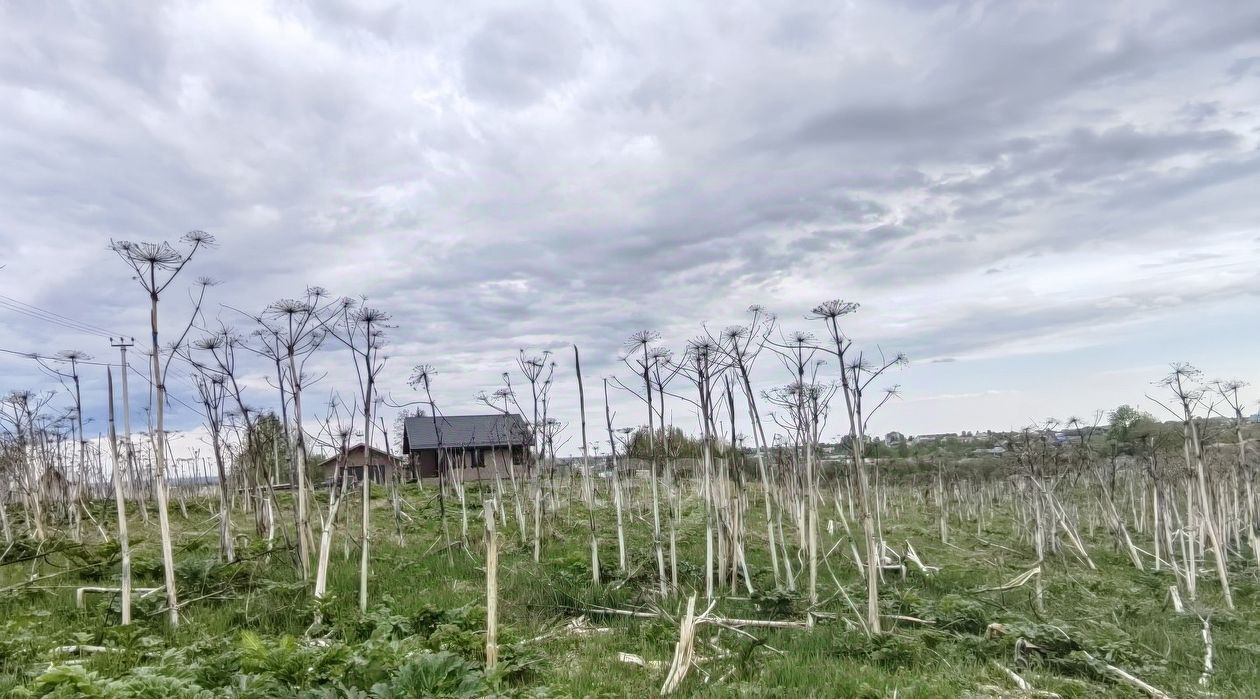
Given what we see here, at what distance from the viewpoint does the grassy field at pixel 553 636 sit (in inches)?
190

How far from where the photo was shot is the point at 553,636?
7.78 metres

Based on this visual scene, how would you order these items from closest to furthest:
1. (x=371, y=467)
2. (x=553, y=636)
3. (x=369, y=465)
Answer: (x=553, y=636)
(x=369, y=465)
(x=371, y=467)

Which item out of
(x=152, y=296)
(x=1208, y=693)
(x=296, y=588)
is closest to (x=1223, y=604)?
(x=1208, y=693)

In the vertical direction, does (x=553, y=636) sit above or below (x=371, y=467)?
below

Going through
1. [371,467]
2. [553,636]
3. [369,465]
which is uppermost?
[369,465]

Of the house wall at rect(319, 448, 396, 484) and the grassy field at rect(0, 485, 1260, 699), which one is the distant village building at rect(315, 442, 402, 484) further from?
the grassy field at rect(0, 485, 1260, 699)

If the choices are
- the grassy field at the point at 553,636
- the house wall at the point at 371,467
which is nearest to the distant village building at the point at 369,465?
the house wall at the point at 371,467

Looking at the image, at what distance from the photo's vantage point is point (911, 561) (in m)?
12.7

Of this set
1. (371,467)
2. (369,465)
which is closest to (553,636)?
(369,465)

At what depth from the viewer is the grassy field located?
4.82 m

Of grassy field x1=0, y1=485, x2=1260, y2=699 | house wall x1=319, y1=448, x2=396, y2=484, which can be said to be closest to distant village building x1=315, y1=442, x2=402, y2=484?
house wall x1=319, y1=448, x2=396, y2=484

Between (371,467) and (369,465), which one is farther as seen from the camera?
(371,467)

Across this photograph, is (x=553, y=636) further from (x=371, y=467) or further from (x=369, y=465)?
(x=371, y=467)

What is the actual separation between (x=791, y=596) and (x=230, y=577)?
23.4 feet
